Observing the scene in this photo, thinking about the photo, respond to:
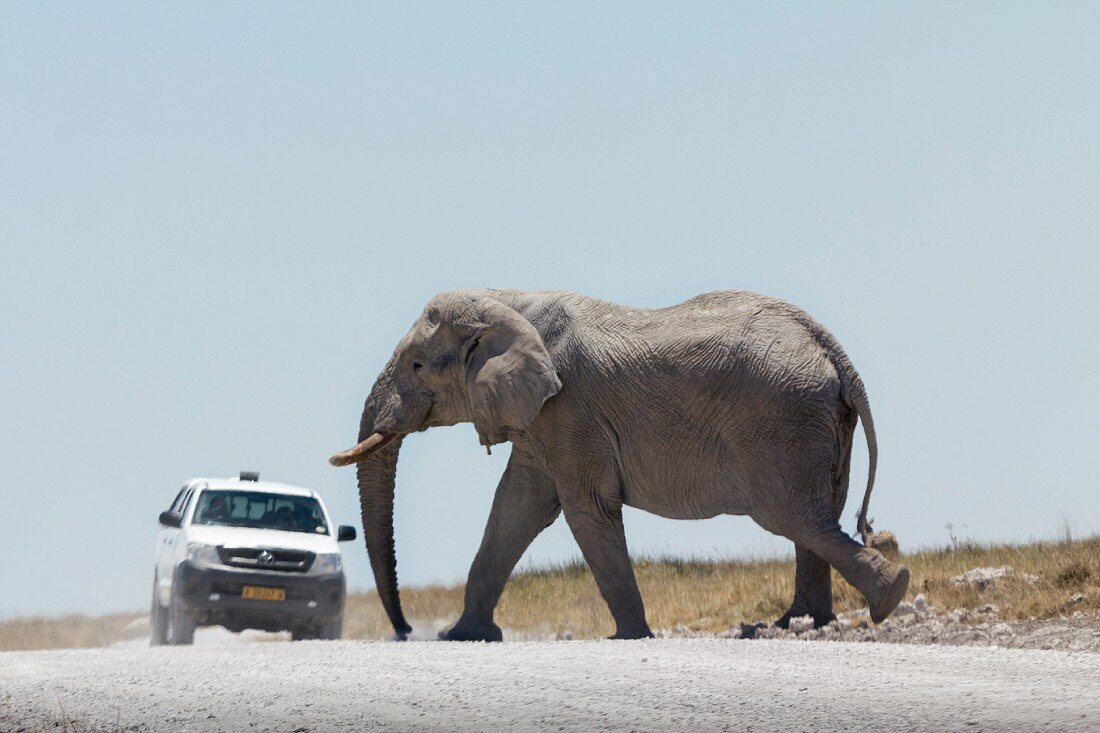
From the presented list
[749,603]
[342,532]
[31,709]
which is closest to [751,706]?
[31,709]

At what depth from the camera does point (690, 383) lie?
17.7m

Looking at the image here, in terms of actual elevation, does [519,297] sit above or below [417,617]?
above

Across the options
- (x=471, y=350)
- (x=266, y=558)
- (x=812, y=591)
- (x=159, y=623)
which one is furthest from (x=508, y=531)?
(x=159, y=623)

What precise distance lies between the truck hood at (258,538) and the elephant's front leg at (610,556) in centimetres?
365

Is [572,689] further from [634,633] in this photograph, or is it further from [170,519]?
[170,519]

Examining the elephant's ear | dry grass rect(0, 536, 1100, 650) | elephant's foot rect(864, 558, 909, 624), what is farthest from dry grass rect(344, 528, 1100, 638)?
the elephant's ear

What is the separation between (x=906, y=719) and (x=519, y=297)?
1014 centimetres

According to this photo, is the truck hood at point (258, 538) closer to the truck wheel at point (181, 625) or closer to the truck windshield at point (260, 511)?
the truck windshield at point (260, 511)

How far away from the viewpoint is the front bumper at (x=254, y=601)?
62.6 ft

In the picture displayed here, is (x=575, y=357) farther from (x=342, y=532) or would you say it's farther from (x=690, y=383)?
(x=342, y=532)

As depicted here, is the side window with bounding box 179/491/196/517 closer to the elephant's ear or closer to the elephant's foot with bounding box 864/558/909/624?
the elephant's ear

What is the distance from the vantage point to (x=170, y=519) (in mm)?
20000

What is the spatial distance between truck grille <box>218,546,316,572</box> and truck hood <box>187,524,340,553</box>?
6cm

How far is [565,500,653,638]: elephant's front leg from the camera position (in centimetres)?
1773
